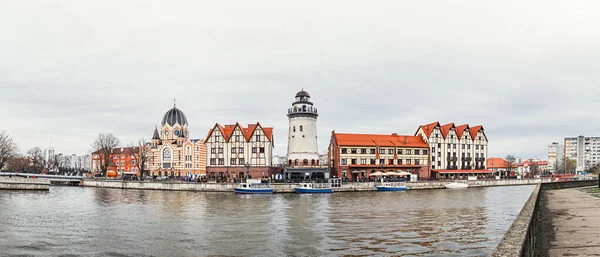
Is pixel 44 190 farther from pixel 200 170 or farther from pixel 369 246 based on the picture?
pixel 369 246

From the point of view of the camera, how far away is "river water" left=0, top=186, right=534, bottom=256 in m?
24.3

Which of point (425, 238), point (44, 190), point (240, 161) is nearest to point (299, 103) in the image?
point (240, 161)

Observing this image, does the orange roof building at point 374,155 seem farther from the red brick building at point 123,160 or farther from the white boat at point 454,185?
the red brick building at point 123,160

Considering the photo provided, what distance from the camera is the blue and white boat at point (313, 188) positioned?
7125 centimetres

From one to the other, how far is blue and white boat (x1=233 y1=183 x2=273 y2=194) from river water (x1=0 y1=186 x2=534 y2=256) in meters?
21.7

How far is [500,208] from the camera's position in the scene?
46000 millimetres

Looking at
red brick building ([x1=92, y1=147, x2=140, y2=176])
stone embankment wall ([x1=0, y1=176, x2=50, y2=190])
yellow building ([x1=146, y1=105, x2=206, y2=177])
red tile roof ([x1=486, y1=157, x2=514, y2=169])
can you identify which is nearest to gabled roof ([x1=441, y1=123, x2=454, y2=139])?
red tile roof ([x1=486, y1=157, x2=514, y2=169])

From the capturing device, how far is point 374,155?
313 feet

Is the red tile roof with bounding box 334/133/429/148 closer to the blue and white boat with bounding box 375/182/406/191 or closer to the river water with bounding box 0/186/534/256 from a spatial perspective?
the blue and white boat with bounding box 375/182/406/191

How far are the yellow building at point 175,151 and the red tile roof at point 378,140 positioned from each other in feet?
105

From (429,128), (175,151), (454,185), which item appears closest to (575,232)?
(454,185)

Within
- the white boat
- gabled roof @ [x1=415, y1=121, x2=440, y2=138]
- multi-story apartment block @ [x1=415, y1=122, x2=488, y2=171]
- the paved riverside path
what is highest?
gabled roof @ [x1=415, y1=121, x2=440, y2=138]

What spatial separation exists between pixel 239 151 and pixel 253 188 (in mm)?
26330

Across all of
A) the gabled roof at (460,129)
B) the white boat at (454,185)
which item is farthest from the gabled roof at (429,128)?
the white boat at (454,185)
